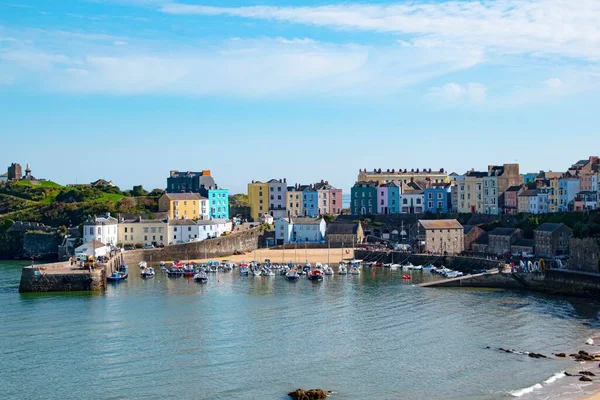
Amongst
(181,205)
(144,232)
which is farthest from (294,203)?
(144,232)

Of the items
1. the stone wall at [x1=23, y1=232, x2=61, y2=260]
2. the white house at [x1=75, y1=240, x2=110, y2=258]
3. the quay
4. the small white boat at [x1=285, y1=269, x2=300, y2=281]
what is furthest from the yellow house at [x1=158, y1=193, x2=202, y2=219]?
the quay

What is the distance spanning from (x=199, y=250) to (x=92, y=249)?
1143 centimetres

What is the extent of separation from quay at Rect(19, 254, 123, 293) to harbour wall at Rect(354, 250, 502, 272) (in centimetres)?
2545

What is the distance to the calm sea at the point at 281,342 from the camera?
2662 cm

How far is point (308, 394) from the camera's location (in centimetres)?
2488

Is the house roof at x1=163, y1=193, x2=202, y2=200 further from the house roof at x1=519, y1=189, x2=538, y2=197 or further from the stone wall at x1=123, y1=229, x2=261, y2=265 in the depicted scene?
the house roof at x1=519, y1=189, x2=538, y2=197

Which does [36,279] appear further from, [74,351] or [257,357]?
[257,357]

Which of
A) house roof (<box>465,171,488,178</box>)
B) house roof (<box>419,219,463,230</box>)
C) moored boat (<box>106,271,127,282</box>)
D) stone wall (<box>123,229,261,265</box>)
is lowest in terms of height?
moored boat (<box>106,271,127,282</box>)

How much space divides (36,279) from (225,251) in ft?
81.6

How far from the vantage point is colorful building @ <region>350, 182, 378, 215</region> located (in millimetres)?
86500

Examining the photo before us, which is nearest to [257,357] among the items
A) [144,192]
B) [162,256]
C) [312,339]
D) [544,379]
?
[312,339]

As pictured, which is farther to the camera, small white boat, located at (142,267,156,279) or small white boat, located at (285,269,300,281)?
small white boat, located at (142,267,156,279)

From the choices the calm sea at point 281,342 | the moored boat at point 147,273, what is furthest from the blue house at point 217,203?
the calm sea at point 281,342

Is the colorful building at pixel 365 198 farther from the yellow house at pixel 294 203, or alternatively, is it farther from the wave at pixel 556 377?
the wave at pixel 556 377
